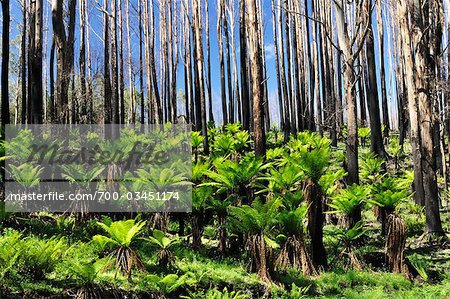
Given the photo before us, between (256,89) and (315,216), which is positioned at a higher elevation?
(256,89)

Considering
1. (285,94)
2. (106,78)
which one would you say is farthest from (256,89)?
(106,78)

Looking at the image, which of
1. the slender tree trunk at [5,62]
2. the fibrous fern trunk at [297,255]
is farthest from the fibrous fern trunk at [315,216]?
the slender tree trunk at [5,62]

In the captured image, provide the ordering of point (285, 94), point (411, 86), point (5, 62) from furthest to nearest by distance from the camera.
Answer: point (285, 94) < point (5, 62) < point (411, 86)

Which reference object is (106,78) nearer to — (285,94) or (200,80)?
(200,80)

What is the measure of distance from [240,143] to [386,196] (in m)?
6.08

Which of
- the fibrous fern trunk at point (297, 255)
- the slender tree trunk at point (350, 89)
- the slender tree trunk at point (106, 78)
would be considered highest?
the slender tree trunk at point (106, 78)

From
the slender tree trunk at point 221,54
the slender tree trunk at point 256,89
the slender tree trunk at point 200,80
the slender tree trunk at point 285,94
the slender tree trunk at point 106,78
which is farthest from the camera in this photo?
the slender tree trunk at point 221,54

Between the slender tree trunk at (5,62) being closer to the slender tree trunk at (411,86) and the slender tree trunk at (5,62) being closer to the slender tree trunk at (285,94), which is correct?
the slender tree trunk at (411,86)

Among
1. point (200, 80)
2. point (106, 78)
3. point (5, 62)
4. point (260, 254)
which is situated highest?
point (106, 78)

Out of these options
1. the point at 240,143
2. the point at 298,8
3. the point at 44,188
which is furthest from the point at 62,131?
Answer: the point at 298,8

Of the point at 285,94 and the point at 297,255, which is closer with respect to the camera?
the point at 297,255

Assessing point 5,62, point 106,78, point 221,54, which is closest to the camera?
point 5,62

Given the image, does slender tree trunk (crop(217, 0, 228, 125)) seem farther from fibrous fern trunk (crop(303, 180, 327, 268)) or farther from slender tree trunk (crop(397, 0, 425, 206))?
fibrous fern trunk (crop(303, 180, 327, 268))

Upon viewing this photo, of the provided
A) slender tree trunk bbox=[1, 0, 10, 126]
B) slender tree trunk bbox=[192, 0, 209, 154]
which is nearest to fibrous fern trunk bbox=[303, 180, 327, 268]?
slender tree trunk bbox=[192, 0, 209, 154]
